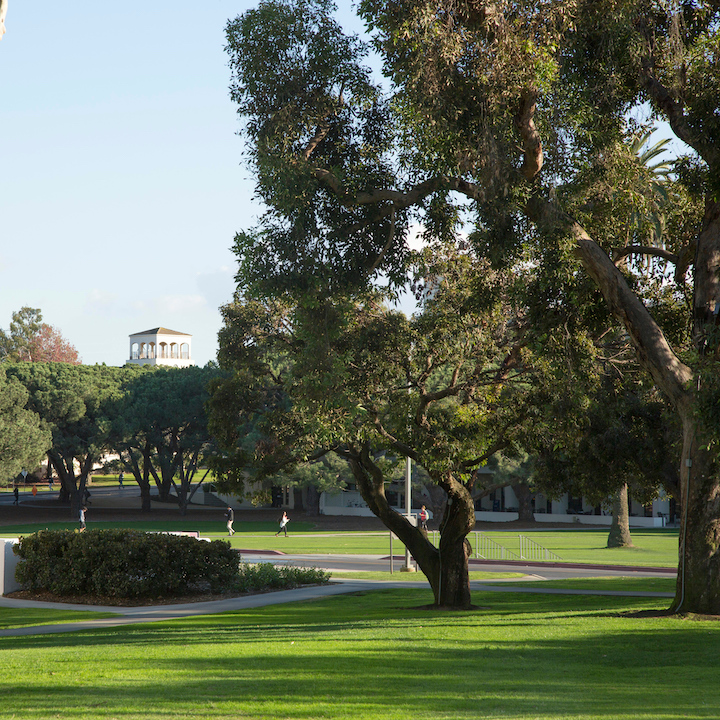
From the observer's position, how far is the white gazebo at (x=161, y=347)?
125312 mm

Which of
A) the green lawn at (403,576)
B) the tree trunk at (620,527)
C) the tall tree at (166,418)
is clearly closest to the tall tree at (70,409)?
the tall tree at (166,418)

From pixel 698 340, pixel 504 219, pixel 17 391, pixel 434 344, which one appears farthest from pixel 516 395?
pixel 17 391

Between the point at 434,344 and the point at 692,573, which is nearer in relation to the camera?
the point at 692,573

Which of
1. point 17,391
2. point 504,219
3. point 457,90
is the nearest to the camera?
point 457,90

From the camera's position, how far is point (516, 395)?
671 inches

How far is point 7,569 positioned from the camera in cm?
2183

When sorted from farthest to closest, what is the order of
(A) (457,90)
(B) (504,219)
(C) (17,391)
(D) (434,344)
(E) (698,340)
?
1. (C) (17,391)
2. (D) (434,344)
3. (E) (698,340)
4. (B) (504,219)
5. (A) (457,90)

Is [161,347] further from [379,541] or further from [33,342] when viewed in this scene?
[379,541]

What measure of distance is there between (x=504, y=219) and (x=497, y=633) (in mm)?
5919

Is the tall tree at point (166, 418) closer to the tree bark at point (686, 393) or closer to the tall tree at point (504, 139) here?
the tall tree at point (504, 139)

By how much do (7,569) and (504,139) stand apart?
17021 mm

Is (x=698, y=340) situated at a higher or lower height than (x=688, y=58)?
lower

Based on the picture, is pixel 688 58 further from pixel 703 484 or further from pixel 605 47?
pixel 703 484

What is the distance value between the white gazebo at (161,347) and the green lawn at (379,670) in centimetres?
11332
